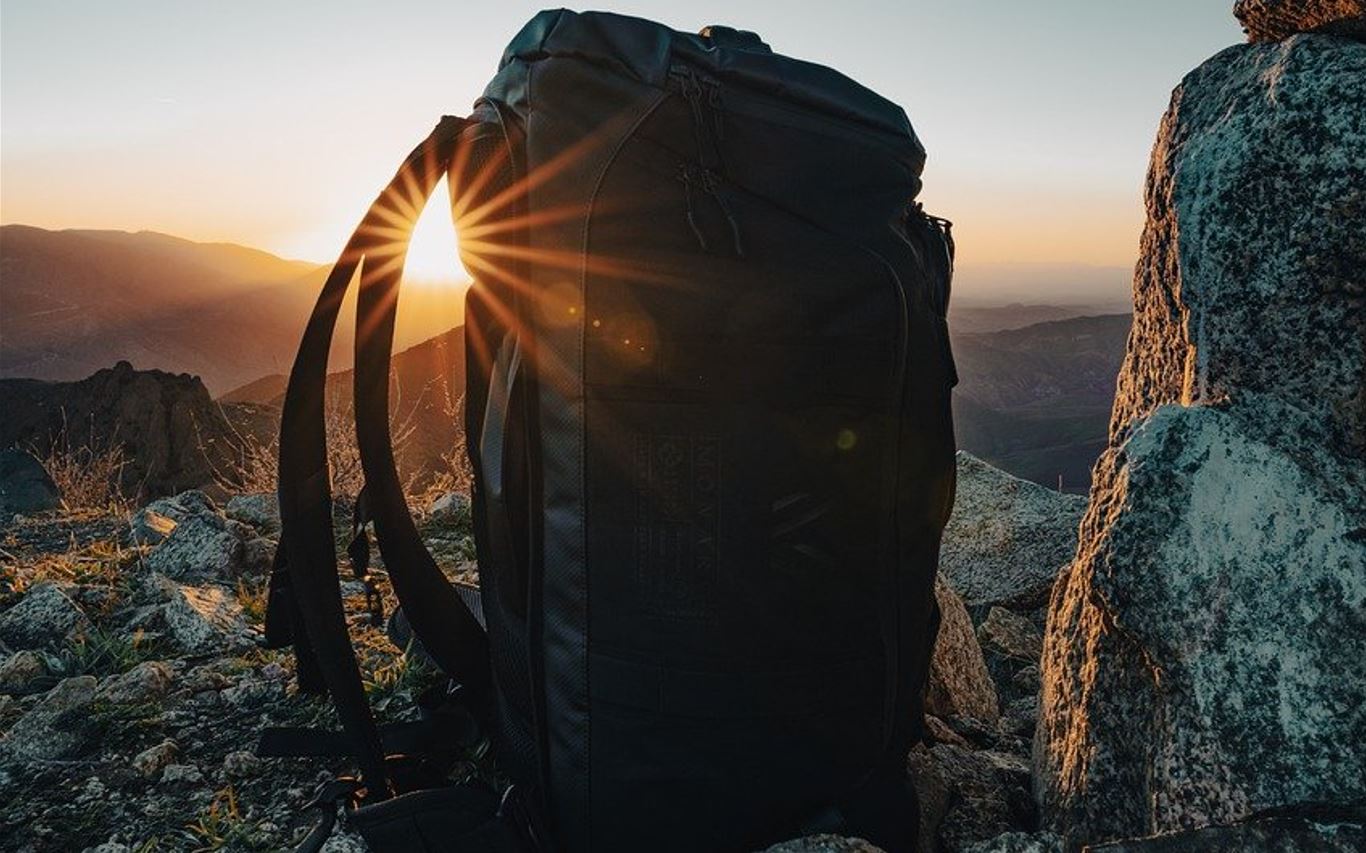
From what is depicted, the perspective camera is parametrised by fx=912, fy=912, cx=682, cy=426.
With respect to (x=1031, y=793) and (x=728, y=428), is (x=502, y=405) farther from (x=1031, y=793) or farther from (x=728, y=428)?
(x=1031, y=793)

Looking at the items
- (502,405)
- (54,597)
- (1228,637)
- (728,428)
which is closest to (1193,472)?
(1228,637)

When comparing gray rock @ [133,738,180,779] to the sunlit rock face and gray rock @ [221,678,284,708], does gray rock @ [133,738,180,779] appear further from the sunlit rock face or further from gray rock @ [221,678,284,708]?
the sunlit rock face

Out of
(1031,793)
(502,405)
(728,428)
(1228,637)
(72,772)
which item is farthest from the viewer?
(72,772)

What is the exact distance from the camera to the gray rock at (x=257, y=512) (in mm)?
4305

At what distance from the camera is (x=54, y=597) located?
8.93 ft

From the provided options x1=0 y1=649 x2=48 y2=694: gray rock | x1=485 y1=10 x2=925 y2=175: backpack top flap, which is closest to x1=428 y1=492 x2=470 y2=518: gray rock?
x1=0 y1=649 x2=48 y2=694: gray rock

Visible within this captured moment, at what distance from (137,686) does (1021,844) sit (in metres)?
2.03

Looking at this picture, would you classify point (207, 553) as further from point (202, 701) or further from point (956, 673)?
point (956, 673)

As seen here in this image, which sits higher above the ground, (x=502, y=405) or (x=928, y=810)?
(x=502, y=405)

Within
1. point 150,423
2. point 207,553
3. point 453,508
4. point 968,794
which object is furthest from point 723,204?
point 150,423

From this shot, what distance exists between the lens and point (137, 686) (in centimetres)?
223

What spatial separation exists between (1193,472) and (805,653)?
642 mm

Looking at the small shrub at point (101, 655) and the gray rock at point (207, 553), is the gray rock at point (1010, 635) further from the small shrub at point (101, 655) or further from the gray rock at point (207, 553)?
the gray rock at point (207, 553)

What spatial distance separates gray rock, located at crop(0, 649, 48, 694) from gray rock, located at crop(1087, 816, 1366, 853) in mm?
2578
